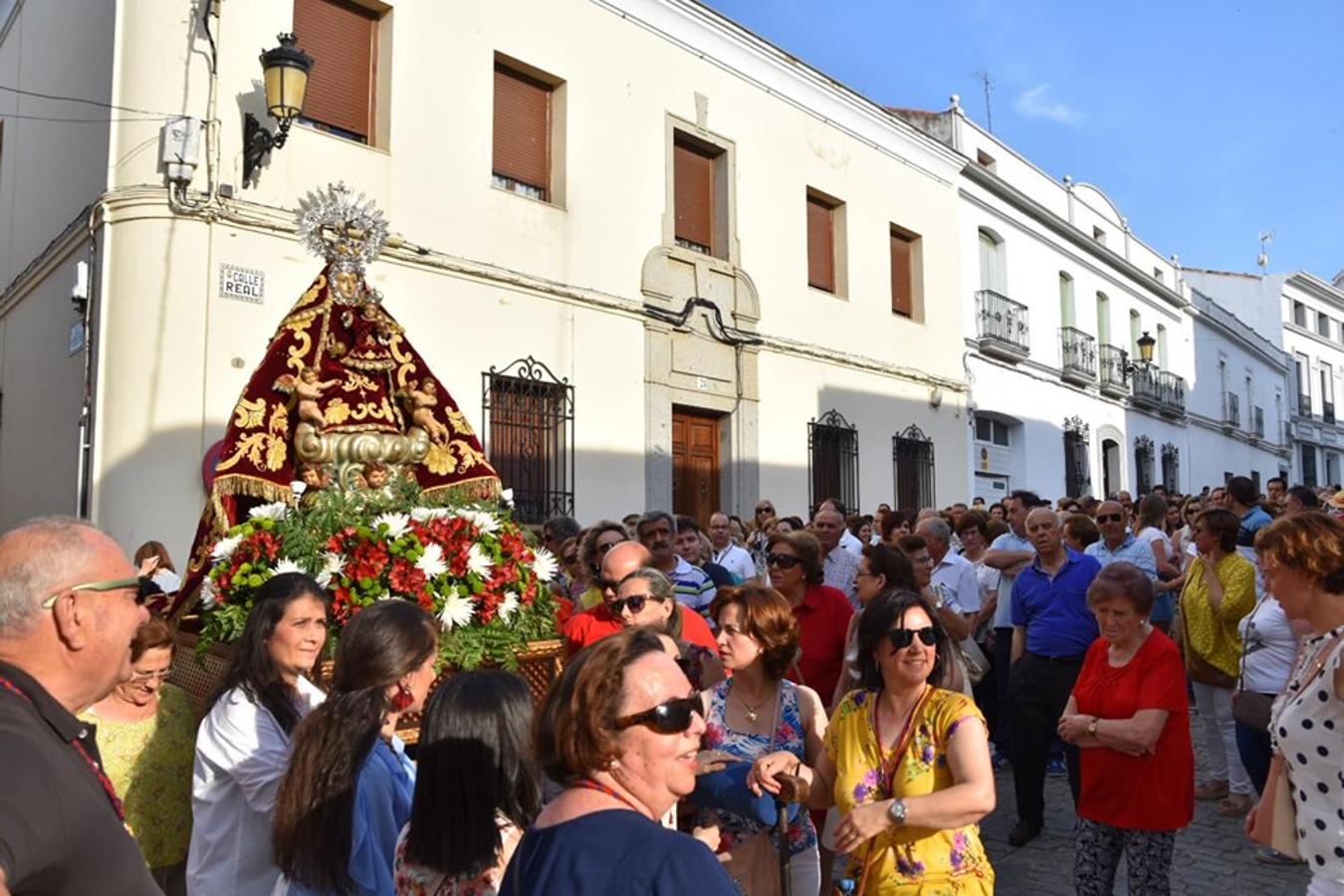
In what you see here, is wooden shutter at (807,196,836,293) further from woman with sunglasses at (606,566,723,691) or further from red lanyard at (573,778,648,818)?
red lanyard at (573,778,648,818)

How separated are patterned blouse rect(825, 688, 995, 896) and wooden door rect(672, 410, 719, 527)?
357 inches

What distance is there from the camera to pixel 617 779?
1.96 meters

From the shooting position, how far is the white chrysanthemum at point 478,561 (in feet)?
14.0

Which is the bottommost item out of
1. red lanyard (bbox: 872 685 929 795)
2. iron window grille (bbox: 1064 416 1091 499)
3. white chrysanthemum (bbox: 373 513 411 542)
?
red lanyard (bbox: 872 685 929 795)

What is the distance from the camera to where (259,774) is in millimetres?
2996

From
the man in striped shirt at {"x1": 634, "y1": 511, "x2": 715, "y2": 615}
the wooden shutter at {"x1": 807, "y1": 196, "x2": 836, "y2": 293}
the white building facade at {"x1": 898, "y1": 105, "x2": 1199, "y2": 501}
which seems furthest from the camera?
the white building facade at {"x1": 898, "y1": 105, "x2": 1199, "y2": 501}

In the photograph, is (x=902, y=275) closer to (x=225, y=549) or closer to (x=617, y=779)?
(x=225, y=549)

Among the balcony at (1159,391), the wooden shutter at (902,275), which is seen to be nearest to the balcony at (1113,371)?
the balcony at (1159,391)

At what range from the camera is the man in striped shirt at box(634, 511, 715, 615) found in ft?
19.6

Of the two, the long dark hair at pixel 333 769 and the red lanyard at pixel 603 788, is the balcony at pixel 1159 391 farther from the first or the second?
the red lanyard at pixel 603 788

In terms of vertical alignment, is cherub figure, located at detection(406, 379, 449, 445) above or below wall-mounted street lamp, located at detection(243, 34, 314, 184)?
below

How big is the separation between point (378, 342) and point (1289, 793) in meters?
4.25

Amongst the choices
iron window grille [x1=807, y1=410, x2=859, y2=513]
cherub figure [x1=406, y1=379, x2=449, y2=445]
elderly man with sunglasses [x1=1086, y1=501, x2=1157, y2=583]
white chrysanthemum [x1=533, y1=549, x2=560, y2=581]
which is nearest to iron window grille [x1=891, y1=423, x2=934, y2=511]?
iron window grille [x1=807, y1=410, x2=859, y2=513]

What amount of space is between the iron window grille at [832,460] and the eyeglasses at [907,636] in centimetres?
1055
